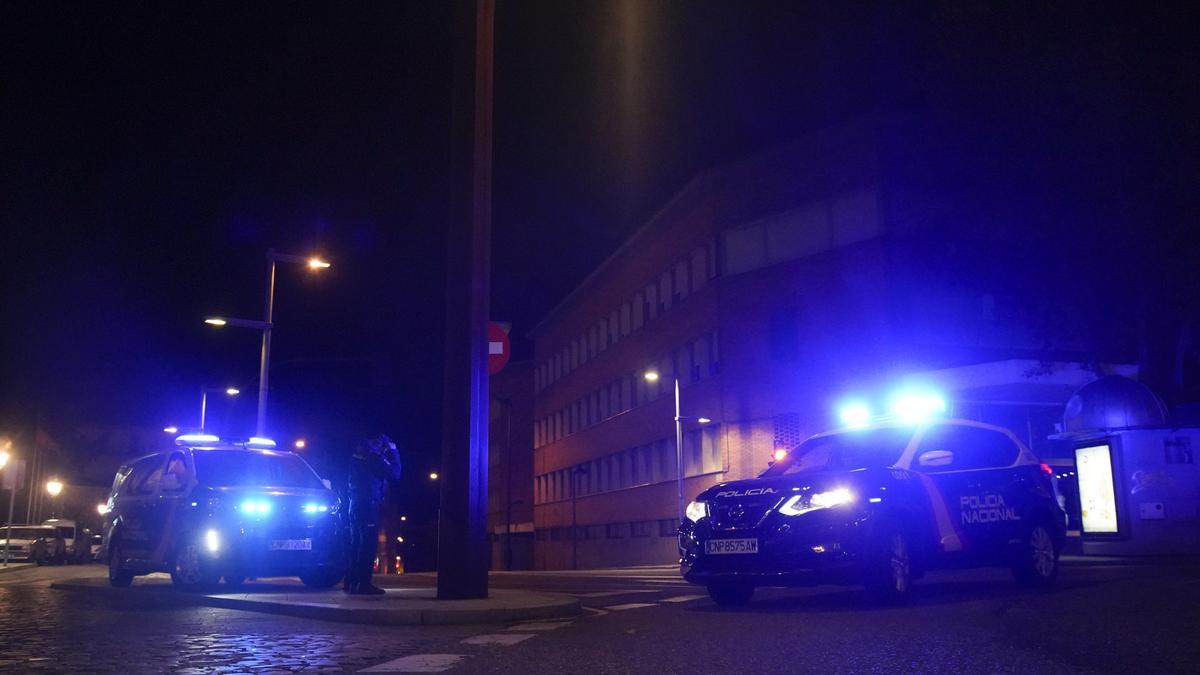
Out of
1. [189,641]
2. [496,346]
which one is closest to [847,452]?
[496,346]

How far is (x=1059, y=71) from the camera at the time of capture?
2497 centimetres

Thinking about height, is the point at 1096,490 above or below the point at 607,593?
above

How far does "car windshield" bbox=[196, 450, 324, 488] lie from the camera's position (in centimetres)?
1478

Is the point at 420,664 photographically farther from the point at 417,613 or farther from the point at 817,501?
the point at 817,501

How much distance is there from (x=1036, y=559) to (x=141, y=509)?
10.9 metres

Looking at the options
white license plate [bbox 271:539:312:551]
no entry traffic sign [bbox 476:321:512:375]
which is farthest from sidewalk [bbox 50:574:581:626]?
no entry traffic sign [bbox 476:321:512:375]

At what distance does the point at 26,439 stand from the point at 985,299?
49178mm

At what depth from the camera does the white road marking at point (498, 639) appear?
27.5ft

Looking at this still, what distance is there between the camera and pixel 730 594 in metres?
11.4

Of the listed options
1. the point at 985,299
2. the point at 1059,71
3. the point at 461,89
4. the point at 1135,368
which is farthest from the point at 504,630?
the point at 985,299

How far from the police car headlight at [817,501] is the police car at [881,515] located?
11 millimetres

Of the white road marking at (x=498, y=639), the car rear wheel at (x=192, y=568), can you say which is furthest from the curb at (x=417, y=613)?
the car rear wheel at (x=192, y=568)

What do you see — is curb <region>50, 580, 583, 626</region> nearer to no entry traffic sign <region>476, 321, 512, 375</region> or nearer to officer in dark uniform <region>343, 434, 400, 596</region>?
officer in dark uniform <region>343, 434, 400, 596</region>

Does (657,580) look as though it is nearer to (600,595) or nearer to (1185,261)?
(600,595)
